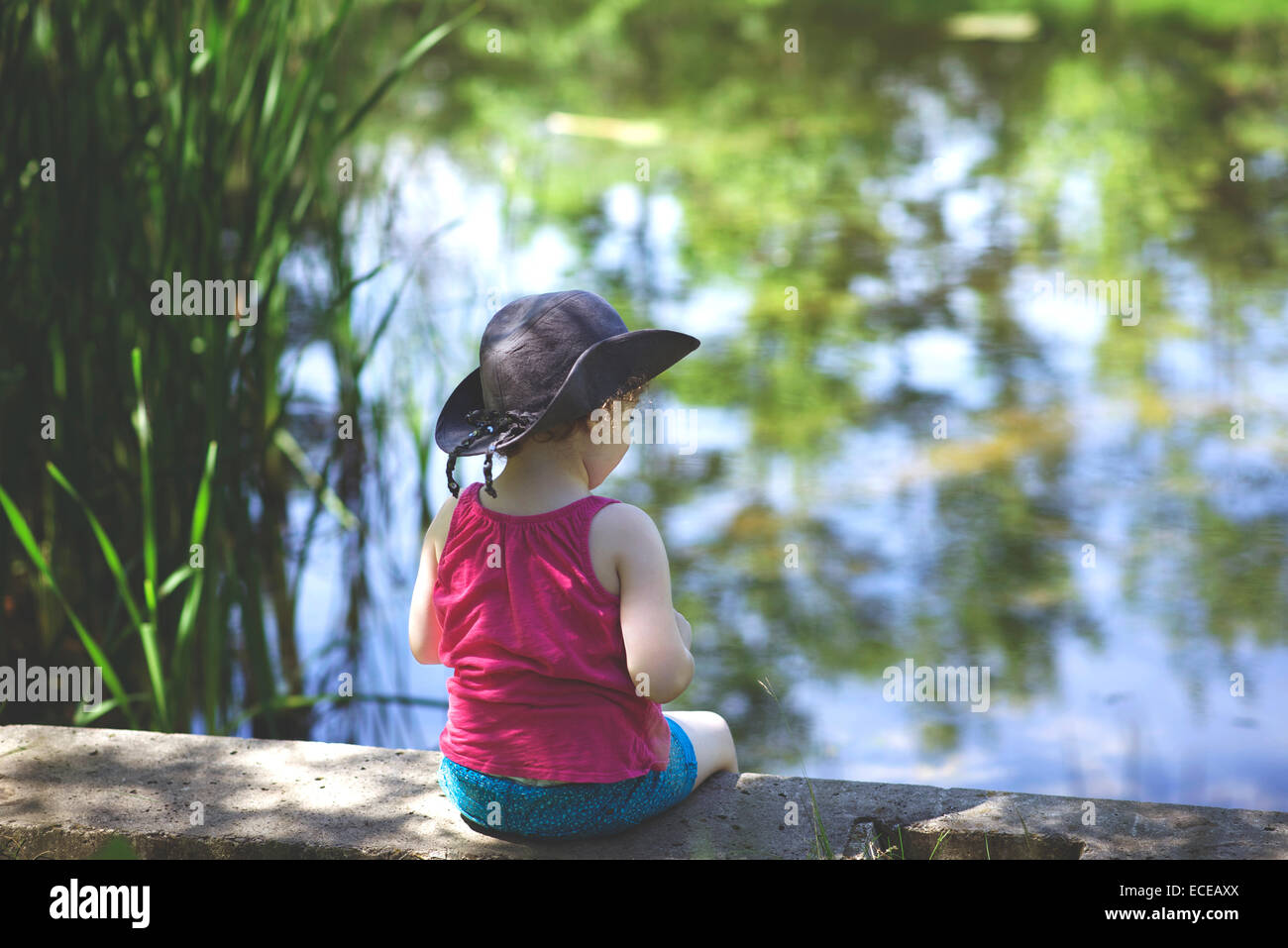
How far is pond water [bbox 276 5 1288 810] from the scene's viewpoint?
3.01 m

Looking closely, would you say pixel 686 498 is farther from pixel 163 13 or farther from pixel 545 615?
pixel 545 615

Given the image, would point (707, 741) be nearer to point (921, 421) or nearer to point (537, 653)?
point (537, 653)

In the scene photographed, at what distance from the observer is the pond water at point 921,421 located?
3010 millimetres

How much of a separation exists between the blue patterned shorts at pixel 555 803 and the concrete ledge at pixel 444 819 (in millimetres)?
19

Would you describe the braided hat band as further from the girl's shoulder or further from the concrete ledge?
the concrete ledge

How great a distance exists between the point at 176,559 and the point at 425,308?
123 cm

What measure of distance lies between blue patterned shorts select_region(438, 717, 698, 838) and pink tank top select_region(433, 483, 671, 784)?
0.02 metres

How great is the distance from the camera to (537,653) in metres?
1.75

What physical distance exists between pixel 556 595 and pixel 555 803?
27 centimetres

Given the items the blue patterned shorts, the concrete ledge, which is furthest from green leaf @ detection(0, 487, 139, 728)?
the blue patterned shorts

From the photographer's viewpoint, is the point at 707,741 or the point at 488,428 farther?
the point at 707,741

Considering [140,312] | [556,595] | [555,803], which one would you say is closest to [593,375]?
[556,595]

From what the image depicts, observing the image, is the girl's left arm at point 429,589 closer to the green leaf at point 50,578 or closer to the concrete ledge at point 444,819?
the concrete ledge at point 444,819
